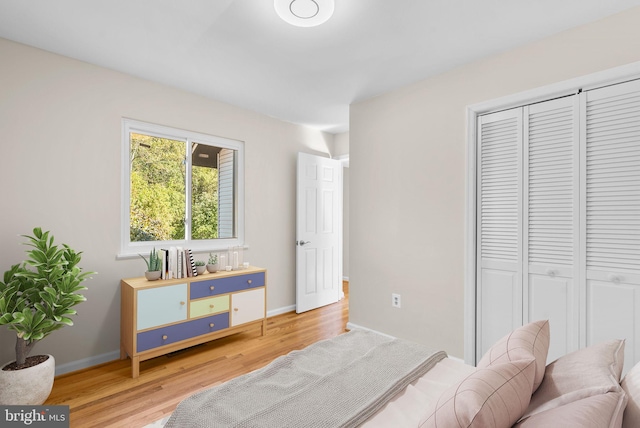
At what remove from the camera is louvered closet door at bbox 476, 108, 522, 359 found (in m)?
2.37

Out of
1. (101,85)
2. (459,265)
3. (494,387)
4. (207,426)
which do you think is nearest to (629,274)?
(459,265)

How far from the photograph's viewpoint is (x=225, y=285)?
10.1 feet

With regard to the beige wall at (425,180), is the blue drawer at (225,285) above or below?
below

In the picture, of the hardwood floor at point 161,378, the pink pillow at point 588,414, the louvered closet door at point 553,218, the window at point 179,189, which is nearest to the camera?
the pink pillow at point 588,414

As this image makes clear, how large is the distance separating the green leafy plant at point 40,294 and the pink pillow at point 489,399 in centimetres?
221

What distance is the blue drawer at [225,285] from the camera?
2.88m

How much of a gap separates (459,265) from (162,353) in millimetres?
2563

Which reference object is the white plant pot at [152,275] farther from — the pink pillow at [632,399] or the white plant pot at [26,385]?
the pink pillow at [632,399]

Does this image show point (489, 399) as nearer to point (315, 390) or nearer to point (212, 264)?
point (315, 390)

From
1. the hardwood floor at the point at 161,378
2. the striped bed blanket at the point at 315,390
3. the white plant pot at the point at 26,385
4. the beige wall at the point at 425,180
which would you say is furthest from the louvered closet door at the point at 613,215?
the white plant pot at the point at 26,385

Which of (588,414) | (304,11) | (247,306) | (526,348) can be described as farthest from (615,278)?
(247,306)

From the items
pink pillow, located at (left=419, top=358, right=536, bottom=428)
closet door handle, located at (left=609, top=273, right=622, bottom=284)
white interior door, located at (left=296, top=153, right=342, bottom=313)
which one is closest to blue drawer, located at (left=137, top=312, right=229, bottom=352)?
white interior door, located at (left=296, top=153, right=342, bottom=313)

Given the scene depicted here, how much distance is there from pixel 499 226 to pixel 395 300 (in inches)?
45.9

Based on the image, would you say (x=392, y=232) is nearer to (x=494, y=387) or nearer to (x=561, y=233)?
(x=561, y=233)
